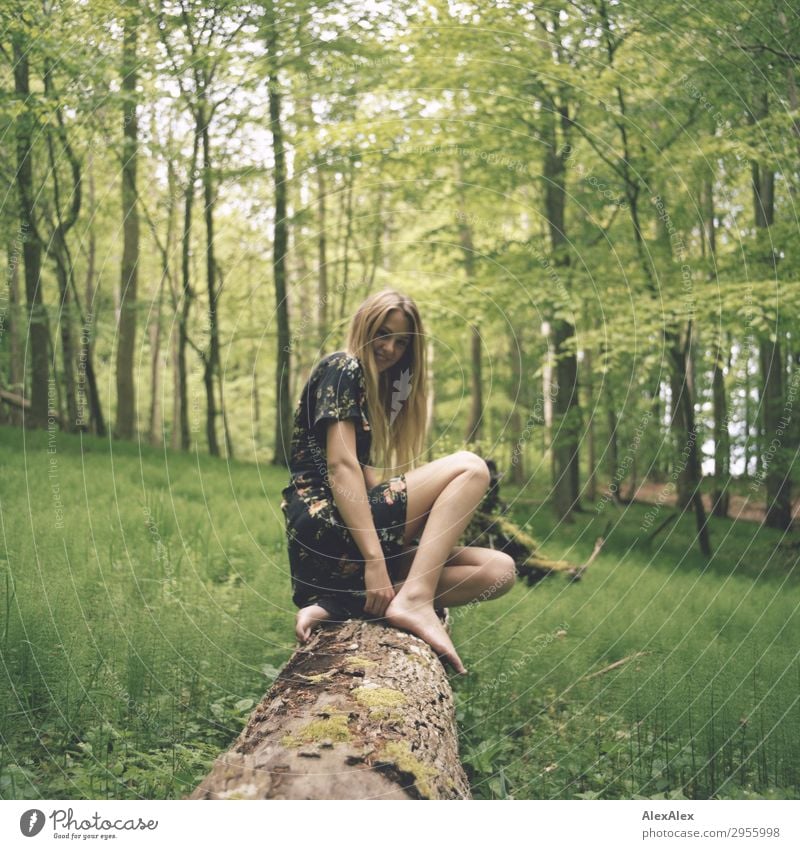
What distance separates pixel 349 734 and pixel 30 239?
22.3ft

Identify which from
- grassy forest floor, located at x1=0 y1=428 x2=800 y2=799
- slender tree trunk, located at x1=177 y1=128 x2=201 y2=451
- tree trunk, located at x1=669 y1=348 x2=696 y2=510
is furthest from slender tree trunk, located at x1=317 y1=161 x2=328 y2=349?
grassy forest floor, located at x1=0 y1=428 x2=800 y2=799

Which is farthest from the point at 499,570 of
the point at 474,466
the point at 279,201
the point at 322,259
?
the point at 322,259

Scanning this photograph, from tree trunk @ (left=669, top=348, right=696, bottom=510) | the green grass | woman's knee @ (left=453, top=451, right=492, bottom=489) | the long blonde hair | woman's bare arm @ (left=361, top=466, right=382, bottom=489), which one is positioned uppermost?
the long blonde hair

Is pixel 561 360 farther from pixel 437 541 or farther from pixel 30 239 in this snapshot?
pixel 437 541

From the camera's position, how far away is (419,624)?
9.27 feet

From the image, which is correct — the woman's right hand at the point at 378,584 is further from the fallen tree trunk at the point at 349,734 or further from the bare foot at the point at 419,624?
the fallen tree trunk at the point at 349,734

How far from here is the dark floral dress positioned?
9.73 feet

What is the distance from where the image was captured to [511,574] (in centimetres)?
321

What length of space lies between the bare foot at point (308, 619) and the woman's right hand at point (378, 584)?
0.18 meters

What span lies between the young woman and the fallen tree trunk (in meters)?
0.29

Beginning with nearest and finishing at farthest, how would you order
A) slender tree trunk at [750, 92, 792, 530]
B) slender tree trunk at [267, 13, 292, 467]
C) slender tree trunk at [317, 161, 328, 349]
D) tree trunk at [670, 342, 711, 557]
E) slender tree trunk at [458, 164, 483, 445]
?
slender tree trunk at [267, 13, 292, 467], tree trunk at [670, 342, 711, 557], slender tree trunk at [750, 92, 792, 530], slender tree trunk at [458, 164, 483, 445], slender tree trunk at [317, 161, 328, 349]

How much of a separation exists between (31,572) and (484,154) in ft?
17.9

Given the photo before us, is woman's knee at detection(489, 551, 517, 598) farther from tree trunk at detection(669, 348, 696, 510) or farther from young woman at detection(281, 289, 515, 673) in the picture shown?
tree trunk at detection(669, 348, 696, 510)
